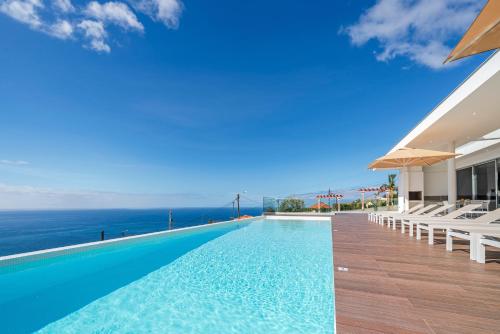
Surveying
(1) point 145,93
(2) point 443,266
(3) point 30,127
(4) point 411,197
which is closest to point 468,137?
(4) point 411,197

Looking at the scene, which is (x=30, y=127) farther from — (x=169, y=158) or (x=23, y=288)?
(x=23, y=288)

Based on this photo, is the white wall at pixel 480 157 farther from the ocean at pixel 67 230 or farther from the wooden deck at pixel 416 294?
the ocean at pixel 67 230

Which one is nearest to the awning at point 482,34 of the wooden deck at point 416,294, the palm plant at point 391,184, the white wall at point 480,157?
the wooden deck at point 416,294

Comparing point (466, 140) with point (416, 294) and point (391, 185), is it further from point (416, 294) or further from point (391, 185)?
point (391, 185)

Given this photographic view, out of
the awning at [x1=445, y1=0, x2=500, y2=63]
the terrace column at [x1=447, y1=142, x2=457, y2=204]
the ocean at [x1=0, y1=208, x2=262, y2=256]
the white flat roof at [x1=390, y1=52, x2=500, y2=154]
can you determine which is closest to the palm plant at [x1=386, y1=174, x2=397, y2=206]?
the white flat roof at [x1=390, y1=52, x2=500, y2=154]

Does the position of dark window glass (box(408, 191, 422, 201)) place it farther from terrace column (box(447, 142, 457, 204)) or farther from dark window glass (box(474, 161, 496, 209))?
terrace column (box(447, 142, 457, 204))

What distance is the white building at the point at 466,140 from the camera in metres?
4.67

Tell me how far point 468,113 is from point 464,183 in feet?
29.0

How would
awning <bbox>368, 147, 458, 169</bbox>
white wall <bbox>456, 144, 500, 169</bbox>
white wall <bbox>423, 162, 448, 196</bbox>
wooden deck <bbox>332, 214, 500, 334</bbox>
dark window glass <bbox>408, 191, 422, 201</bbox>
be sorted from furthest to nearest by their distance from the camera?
white wall <bbox>423, 162, 448, 196</bbox>, dark window glass <bbox>408, 191, 422, 201</bbox>, white wall <bbox>456, 144, 500, 169</bbox>, awning <bbox>368, 147, 458, 169</bbox>, wooden deck <bbox>332, 214, 500, 334</bbox>

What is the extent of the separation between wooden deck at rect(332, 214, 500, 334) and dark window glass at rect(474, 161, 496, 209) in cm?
855

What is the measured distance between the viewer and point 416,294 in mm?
2127

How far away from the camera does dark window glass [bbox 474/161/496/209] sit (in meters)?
9.46

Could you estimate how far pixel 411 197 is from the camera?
12.1 m

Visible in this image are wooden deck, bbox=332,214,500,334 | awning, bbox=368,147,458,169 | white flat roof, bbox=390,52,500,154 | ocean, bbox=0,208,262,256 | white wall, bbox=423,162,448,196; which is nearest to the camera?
wooden deck, bbox=332,214,500,334
